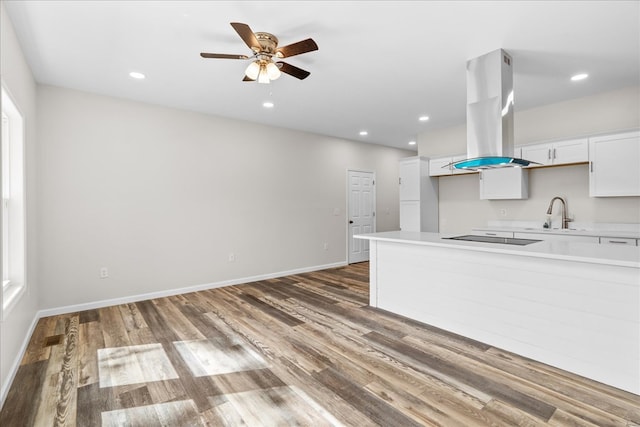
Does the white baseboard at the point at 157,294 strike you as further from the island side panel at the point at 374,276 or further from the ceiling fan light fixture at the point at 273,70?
the ceiling fan light fixture at the point at 273,70

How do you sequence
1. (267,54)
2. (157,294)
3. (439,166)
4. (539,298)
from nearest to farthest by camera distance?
(539,298) → (267,54) → (157,294) → (439,166)

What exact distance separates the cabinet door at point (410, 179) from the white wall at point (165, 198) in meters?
1.49

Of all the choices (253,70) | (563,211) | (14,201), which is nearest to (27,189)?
(14,201)

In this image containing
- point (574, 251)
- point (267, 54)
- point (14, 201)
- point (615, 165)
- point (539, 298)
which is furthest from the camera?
point (615, 165)

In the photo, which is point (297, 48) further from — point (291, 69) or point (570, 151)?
point (570, 151)

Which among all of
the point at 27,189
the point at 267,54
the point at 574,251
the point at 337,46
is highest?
the point at 337,46

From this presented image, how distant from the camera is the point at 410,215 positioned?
18.9 feet

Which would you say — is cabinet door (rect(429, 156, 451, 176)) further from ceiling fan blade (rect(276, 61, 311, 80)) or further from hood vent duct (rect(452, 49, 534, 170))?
ceiling fan blade (rect(276, 61, 311, 80))

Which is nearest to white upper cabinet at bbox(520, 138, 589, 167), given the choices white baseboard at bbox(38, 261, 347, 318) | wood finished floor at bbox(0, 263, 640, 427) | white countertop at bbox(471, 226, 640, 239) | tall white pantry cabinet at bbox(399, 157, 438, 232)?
white countertop at bbox(471, 226, 640, 239)

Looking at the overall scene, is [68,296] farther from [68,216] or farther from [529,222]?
[529,222]

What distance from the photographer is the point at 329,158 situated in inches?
251

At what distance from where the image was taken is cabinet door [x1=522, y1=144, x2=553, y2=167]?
13.9ft

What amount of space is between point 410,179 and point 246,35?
4.18 metres

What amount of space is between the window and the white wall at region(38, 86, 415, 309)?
0.85m
